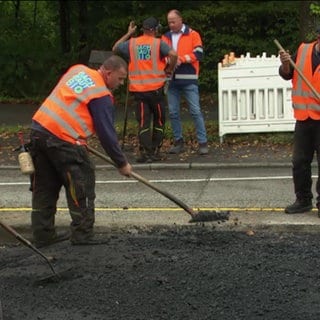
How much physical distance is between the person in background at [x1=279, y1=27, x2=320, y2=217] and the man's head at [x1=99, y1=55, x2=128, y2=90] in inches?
68.4

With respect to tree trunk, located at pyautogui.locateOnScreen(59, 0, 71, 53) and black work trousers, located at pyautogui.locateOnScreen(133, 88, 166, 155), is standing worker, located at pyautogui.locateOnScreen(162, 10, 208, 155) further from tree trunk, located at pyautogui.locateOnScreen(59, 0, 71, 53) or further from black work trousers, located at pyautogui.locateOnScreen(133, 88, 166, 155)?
tree trunk, located at pyautogui.locateOnScreen(59, 0, 71, 53)

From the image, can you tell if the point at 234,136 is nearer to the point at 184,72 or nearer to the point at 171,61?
the point at 184,72

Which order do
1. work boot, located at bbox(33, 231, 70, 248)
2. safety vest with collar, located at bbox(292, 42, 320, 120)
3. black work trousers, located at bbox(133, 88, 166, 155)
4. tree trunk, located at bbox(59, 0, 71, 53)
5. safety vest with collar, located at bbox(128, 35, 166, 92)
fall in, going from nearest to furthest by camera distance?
work boot, located at bbox(33, 231, 70, 248), safety vest with collar, located at bbox(292, 42, 320, 120), safety vest with collar, located at bbox(128, 35, 166, 92), black work trousers, located at bbox(133, 88, 166, 155), tree trunk, located at bbox(59, 0, 71, 53)

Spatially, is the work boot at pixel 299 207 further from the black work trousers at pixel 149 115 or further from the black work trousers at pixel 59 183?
the black work trousers at pixel 149 115

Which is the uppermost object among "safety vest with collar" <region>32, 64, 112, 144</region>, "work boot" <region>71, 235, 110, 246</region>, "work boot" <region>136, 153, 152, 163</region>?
"safety vest with collar" <region>32, 64, 112, 144</region>

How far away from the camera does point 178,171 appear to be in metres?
9.59

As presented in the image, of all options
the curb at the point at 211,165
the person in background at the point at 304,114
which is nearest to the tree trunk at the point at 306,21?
the curb at the point at 211,165

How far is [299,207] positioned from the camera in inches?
270

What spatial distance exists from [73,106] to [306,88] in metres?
2.29

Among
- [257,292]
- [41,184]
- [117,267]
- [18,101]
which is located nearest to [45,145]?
[41,184]

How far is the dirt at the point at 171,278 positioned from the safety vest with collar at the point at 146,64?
12.1ft

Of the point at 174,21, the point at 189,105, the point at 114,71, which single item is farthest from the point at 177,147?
the point at 114,71

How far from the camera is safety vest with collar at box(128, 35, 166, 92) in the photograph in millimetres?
9453

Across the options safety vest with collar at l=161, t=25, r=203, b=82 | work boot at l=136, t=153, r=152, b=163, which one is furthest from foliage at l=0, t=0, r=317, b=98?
work boot at l=136, t=153, r=152, b=163
